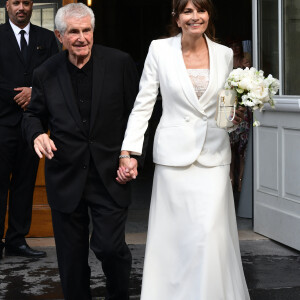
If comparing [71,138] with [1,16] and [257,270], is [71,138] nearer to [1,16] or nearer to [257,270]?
[257,270]

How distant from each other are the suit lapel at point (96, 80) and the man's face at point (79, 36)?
105mm

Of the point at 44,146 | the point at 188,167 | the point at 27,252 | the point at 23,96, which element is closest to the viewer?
the point at 44,146

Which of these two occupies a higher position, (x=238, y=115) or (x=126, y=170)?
(x=238, y=115)

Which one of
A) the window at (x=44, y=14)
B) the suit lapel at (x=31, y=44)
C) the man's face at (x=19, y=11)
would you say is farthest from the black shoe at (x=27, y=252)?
the window at (x=44, y=14)

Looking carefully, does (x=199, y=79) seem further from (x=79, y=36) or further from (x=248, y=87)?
(x=79, y=36)

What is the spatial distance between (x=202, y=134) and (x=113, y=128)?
0.50m

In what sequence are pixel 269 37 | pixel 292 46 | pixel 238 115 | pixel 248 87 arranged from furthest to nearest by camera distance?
1. pixel 269 37
2. pixel 292 46
3. pixel 238 115
4. pixel 248 87

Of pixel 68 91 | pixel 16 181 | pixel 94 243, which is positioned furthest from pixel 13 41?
pixel 94 243

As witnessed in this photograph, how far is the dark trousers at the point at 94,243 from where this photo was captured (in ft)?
15.5

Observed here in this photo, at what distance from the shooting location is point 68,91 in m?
4.71

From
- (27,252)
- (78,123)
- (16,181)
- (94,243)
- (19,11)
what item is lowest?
(27,252)

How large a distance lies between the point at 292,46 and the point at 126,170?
9.69 feet

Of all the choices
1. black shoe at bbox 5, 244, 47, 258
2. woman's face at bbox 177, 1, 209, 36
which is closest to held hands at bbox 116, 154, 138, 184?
woman's face at bbox 177, 1, 209, 36

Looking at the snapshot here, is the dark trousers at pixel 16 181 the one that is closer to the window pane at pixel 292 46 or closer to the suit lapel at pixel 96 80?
the suit lapel at pixel 96 80
